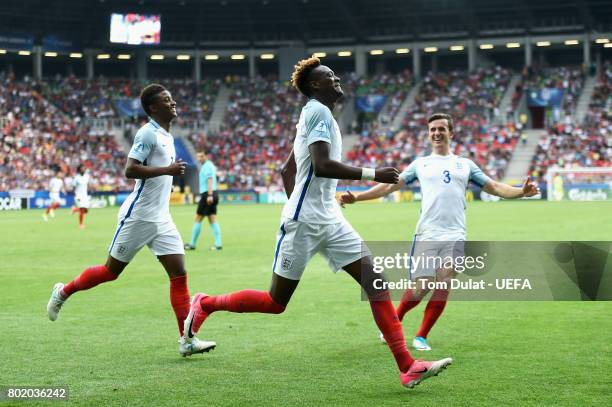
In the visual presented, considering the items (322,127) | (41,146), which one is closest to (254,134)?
(41,146)

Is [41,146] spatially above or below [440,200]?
below

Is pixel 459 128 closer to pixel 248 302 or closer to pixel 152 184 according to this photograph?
→ pixel 152 184

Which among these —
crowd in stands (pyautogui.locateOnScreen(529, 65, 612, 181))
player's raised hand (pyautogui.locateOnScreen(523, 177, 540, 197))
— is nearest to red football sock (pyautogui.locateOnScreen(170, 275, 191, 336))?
player's raised hand (pyautogui.locateOnScreen(523, 177, 540, 197))

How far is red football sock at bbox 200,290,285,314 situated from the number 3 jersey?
192 centimetres

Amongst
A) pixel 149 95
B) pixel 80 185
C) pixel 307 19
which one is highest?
pixel 307 19

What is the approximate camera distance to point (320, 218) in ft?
21.5

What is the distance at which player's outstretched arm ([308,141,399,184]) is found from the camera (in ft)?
20.3

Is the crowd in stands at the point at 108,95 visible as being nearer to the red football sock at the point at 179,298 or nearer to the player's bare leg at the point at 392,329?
the red football sock at the point at 179,298

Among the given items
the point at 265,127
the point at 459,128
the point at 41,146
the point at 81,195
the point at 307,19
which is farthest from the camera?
the point at 307,19

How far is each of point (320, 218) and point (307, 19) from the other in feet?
220

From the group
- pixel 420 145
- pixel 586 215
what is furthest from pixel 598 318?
pixel 420 145
